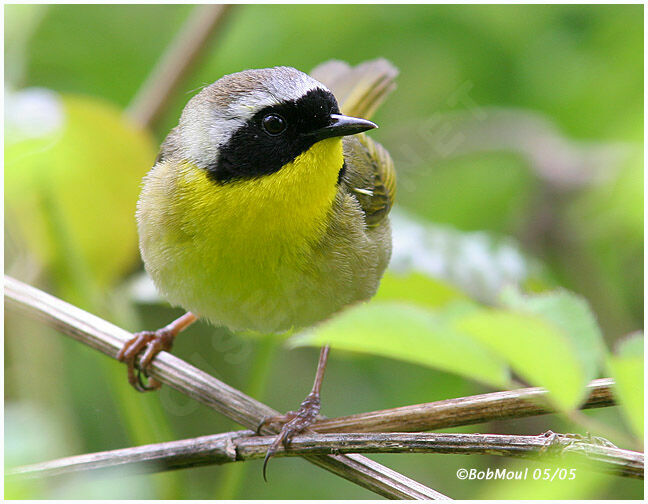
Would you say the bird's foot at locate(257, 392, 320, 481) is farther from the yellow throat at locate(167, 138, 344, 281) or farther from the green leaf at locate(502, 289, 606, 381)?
the green leaf at locate(502, 289, 606, 381)

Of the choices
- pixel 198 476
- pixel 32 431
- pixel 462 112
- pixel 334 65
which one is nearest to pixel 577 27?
pixel 462 112

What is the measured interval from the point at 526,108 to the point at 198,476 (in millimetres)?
2474

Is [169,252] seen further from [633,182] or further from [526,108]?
[526,108]

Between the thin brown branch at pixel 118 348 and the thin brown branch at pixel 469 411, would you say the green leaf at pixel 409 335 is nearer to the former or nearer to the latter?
the thin brown branch at pixel 469 411

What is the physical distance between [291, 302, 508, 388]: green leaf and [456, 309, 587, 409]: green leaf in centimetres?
3

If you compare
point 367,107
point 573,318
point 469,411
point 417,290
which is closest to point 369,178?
point 367,107

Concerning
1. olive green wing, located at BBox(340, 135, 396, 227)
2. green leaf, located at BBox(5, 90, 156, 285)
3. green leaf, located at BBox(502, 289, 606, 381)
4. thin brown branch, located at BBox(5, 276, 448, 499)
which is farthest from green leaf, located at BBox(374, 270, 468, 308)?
green leaf, located at BBox(502, 289, 606, 381)

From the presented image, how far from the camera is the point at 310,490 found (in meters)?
3.17

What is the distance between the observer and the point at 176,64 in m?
3.46

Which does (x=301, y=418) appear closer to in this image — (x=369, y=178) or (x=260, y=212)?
(x=260, y=212)

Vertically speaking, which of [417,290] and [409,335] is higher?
[417,290]

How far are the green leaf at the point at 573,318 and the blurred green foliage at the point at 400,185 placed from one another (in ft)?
3.10

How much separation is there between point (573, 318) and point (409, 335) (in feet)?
1.37

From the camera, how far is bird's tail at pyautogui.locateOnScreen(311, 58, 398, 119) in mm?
3207
